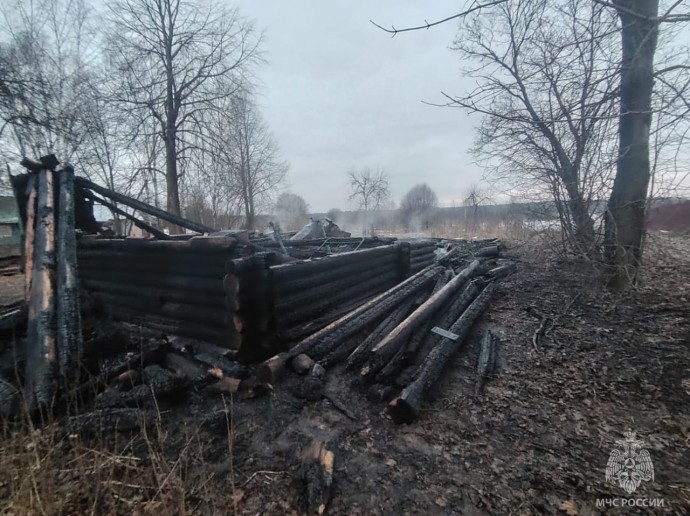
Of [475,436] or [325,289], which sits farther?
[325,289]

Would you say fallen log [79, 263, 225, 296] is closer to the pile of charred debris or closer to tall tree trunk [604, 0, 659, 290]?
the pile of charred debris

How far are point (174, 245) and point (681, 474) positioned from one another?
212 inches

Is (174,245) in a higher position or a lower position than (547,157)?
lower

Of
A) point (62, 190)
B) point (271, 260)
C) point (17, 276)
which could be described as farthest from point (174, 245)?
point (17, 276)

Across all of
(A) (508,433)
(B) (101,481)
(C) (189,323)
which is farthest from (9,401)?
(A) (508,433)

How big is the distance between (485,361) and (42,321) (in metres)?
4.83

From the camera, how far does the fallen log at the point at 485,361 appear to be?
3.42 m

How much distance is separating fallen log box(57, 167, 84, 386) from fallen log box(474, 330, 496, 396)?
4043 mm

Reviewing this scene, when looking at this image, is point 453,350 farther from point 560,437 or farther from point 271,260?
point 271,260

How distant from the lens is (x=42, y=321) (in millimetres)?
2994

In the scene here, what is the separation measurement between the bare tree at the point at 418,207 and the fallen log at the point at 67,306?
3599 centimetres

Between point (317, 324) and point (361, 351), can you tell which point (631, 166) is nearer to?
point (361, 351)

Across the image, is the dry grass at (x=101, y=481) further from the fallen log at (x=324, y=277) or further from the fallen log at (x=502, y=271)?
the fallen log at (x=502, y=271)

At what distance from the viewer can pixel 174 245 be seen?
13.6 feet
